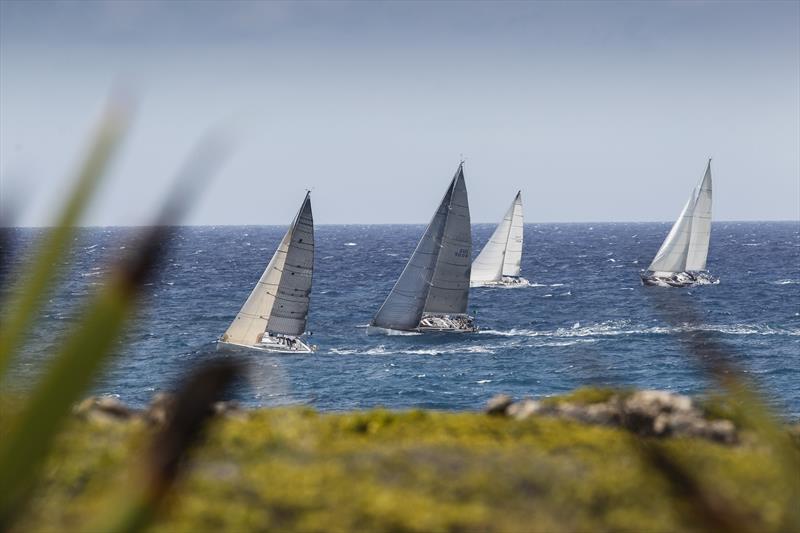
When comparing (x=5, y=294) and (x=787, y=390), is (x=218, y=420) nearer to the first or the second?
(x=5, y=294)

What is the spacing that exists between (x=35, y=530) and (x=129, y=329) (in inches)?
272

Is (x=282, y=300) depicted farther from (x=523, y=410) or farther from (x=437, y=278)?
(x=523, y=410)

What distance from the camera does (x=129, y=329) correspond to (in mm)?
2115

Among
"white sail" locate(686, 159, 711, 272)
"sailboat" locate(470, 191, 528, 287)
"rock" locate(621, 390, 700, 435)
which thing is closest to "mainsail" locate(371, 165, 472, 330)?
"sailboat" locate(470, 191, 528, 287)

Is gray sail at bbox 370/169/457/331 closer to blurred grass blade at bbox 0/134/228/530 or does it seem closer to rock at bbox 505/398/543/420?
rock at bbox 505/398/543/420

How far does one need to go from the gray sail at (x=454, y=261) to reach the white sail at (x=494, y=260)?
36.5 meters

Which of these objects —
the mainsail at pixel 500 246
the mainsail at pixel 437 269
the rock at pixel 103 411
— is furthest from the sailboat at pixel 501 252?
the rock at pixel 103 411

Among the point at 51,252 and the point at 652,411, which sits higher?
the point at 51,252

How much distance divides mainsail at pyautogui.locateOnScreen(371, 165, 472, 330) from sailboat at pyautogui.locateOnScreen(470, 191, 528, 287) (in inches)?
1473

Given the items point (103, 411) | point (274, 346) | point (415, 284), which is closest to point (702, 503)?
point (103, 411)

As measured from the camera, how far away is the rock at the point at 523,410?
40.6 feet

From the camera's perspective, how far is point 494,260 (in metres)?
109

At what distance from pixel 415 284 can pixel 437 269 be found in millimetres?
2092

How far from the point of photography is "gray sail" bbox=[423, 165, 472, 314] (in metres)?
66.5
